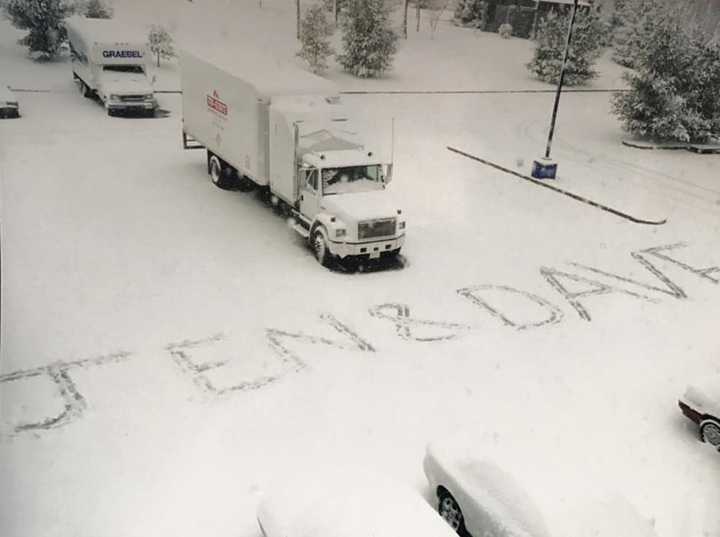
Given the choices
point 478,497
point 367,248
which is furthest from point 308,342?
point 478,497

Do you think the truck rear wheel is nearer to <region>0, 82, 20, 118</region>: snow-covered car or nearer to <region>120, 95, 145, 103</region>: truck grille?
<region>120, 95, 145, 103</region>: truck grille

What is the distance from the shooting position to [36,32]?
3262 centimetres

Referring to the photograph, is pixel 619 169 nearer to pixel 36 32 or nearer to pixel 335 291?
pixel 335 291

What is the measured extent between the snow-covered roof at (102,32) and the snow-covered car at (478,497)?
23.9m

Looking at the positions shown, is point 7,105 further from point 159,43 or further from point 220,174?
point 159,43

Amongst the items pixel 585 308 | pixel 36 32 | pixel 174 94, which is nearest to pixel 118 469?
pixel 585 308

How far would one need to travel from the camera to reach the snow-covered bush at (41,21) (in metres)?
32.2

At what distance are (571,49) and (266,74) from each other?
3088 cm

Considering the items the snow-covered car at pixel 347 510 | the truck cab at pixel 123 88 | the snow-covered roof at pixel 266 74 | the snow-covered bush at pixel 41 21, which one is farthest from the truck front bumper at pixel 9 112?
the snow-covered car at pixel 347 510

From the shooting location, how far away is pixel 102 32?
26922 mm

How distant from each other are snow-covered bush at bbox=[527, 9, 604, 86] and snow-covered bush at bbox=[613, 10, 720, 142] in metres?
13.7

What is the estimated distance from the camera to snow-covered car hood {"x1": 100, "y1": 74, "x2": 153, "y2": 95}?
84.2ft

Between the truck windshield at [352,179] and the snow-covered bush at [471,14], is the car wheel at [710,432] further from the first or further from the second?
the snow-covered bush at [471,14]

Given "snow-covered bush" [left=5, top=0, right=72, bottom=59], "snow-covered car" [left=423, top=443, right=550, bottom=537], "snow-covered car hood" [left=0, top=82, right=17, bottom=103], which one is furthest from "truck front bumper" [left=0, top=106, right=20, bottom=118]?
"snow-covered car" [left=423, top=443, right=550, bottom=537]
